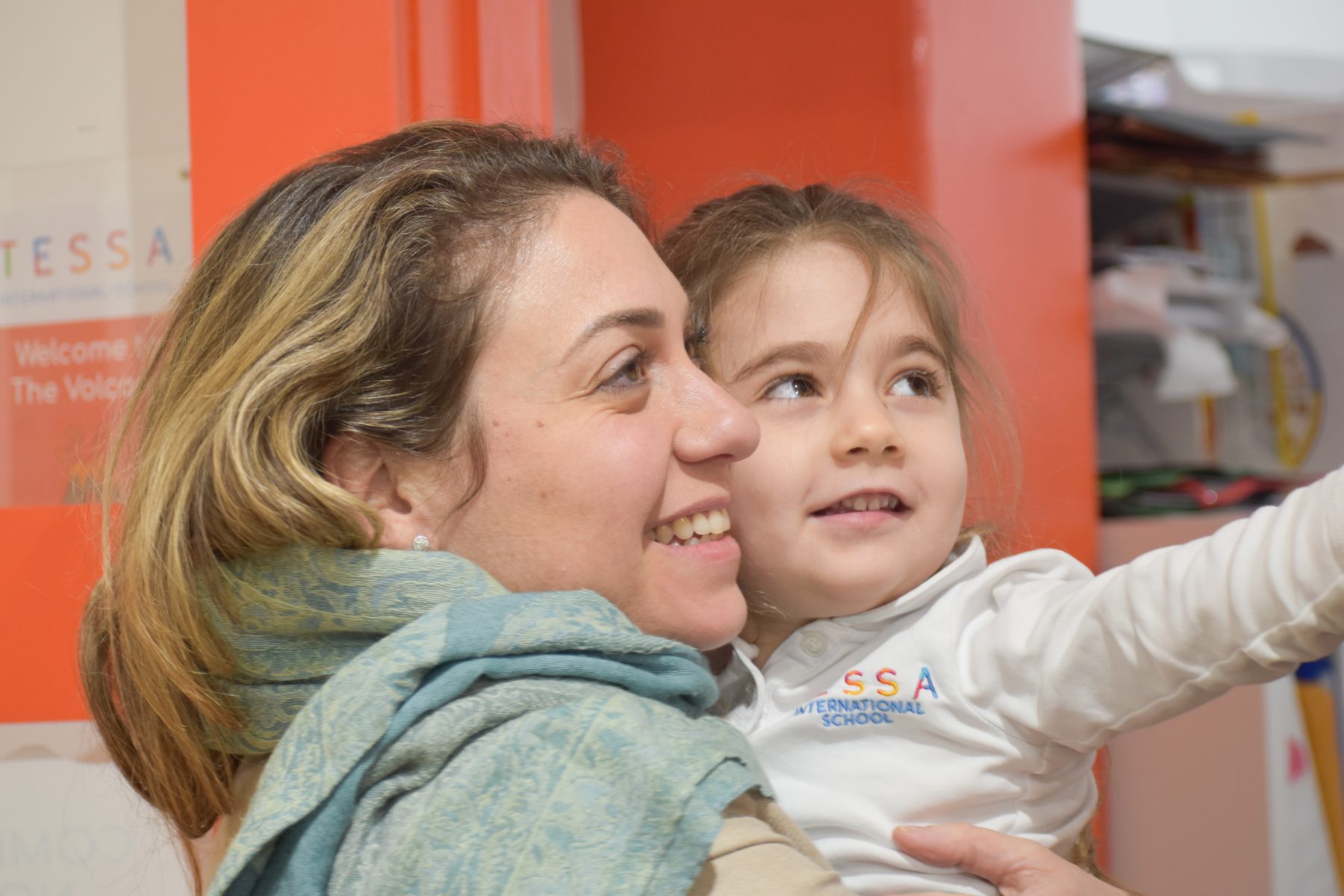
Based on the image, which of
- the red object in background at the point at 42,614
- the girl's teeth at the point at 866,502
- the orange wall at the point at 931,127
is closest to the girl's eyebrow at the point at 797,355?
the girl's teeth at the point at 866,502

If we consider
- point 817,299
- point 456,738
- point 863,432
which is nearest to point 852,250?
point 817,299

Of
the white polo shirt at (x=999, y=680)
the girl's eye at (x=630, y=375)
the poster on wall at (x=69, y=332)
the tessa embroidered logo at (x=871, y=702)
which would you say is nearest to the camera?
the white polo shirt at (x=999, y=680)

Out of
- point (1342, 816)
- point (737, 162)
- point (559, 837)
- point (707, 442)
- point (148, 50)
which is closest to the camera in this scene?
point (559, 837)

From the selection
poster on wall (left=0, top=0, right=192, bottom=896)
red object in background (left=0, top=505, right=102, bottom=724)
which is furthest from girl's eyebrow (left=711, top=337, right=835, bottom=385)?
red object in background (left=0, top=505, right=102, bottom=724)

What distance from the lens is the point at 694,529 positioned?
119 centimetres

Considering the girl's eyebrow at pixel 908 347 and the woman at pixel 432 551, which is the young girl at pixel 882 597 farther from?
the woman at pixel 432 551

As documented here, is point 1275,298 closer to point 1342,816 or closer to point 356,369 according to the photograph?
point 1342,816

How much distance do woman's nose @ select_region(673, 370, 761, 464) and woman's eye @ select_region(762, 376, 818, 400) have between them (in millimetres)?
188

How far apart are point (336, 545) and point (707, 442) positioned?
0.36 metres

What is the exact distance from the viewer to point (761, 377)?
138 centimetres

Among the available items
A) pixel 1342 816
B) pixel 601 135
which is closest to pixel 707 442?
pixel 601 135

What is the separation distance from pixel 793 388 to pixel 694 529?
0.27m

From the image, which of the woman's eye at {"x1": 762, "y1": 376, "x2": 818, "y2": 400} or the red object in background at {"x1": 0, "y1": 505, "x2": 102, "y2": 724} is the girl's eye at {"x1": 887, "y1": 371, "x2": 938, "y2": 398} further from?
the red object in background at {"x1": 0, "y1": 505, "x2": 102, "y2": 724}

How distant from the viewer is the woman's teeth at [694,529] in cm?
117
